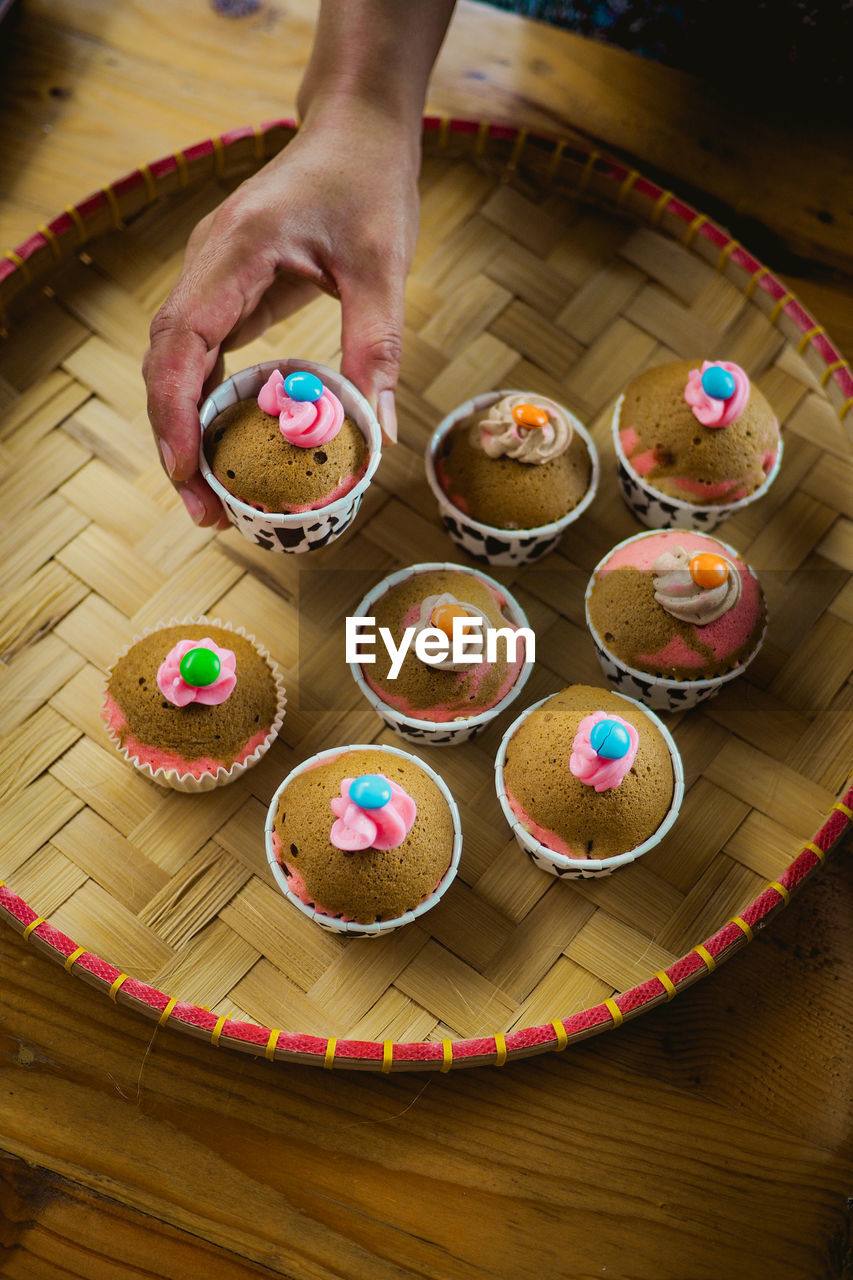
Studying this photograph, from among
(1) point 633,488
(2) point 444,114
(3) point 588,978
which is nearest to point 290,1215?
(3) point 588,978

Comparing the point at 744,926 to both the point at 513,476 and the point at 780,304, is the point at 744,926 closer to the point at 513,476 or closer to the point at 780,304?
the point at 513,476

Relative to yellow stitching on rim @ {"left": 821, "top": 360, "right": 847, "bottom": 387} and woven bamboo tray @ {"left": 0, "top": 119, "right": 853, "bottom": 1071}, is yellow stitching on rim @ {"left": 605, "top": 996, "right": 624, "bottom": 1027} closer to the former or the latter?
woven bamboo tray @ {"left": 0, "top": 119, "right": 853, "bottom": 1071}

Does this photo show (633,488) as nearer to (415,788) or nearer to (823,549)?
(823,549)

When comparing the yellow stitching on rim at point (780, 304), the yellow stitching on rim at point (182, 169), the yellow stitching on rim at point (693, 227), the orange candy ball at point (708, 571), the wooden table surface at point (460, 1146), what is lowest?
the wooden table surface at point (460, 1146)

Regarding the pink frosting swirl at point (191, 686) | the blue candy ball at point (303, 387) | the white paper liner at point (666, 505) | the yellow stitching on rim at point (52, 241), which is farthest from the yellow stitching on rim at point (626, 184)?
the pink frosting swirl at point (191, 686)

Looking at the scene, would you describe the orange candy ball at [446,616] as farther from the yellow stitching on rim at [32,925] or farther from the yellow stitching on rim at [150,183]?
the yellow stitching on rim at [150,183]

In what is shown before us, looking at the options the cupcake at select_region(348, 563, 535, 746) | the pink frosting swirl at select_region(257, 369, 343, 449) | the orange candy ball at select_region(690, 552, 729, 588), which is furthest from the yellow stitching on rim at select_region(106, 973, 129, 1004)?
the orange candy ball at select_region(690, 552, 729, 588)
